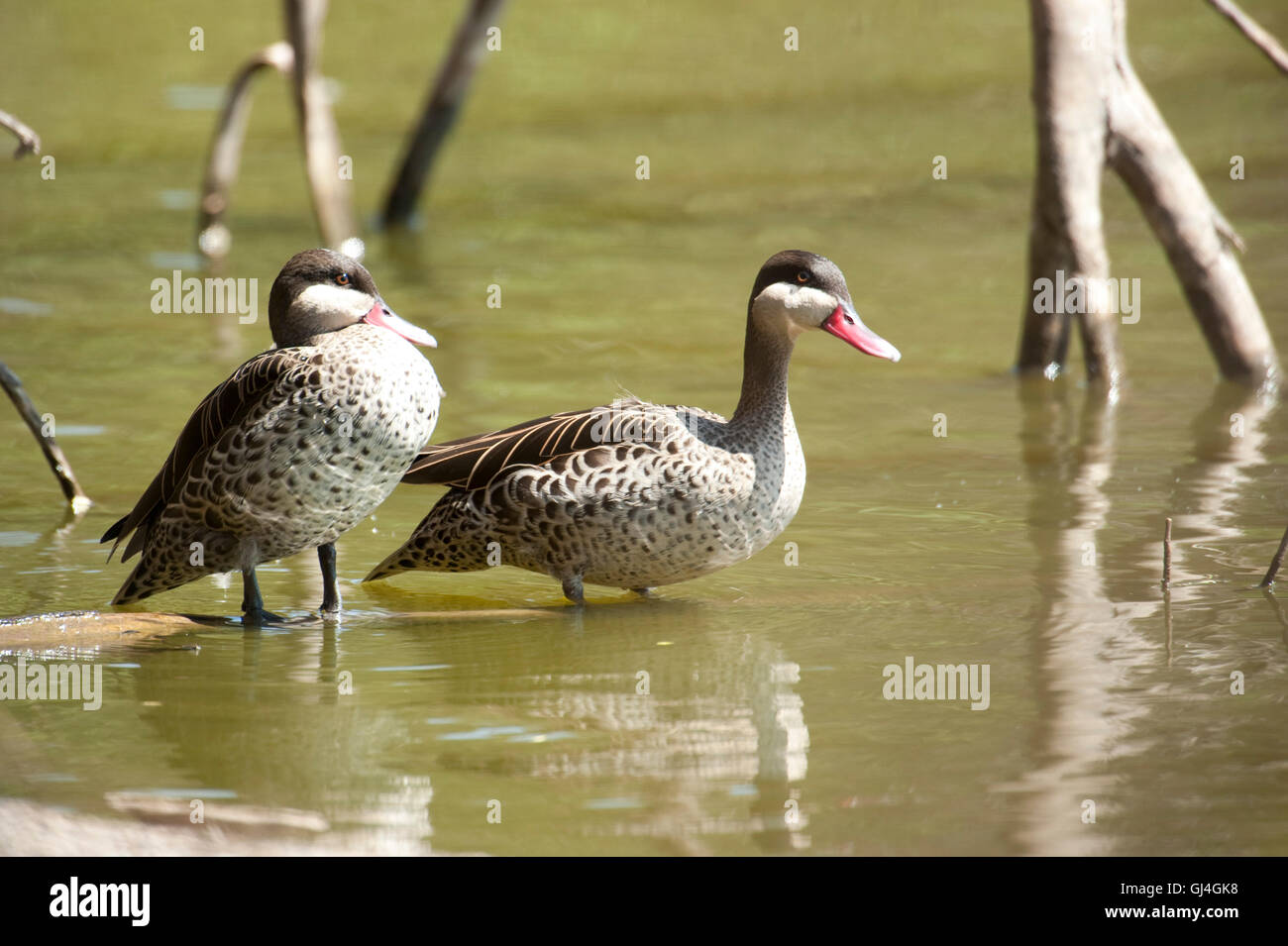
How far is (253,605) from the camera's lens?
670 cm

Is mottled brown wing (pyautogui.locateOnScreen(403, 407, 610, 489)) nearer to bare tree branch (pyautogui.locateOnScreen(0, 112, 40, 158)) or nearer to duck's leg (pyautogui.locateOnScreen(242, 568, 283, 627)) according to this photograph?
duck's leg (pyautogui.locateOnScreen(242, 568, 283, 627))

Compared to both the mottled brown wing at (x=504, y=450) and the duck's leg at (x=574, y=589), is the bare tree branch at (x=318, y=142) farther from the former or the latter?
the duck's leg at (x=574, y=589)

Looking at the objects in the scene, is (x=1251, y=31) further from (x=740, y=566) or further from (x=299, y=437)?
(x=299, y=437)

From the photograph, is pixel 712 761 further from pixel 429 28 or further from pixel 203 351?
pixel 429 28

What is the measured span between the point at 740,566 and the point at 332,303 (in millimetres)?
2150

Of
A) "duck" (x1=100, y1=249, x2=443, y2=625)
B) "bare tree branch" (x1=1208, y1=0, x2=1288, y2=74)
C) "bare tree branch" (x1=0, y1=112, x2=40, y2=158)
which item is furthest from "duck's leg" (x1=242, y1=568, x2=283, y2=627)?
"bare tree branch" (x1=1208, y1=0, x2=1288, y2=74)

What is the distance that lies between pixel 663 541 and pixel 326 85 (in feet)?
49.5

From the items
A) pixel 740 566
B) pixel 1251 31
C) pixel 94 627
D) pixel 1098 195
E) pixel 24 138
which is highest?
pixel 1251 31

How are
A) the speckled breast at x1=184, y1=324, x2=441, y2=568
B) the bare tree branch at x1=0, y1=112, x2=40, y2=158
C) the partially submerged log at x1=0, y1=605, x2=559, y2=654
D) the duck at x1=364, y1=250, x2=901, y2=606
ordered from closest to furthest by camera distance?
the partially submerged log at x1=0, y1=605, x2=559, y2=654 < the speckled breast at x1=184, y1=324, x2=441, y2=568 < the bare tree branch at x1=0, y1=112, x2=40, y2=158 < the duck at x1=364, y1=250, x2=901, y2=606

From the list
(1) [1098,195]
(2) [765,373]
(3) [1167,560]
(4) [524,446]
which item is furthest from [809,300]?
(1) [1098,195]

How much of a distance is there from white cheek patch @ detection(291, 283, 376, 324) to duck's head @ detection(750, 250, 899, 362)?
1.57 m

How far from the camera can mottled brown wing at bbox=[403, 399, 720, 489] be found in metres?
7.00

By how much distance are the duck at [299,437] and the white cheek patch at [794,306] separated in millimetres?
1434

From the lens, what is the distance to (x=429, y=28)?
2286 cm
